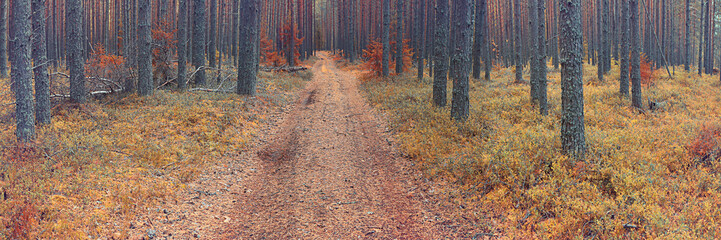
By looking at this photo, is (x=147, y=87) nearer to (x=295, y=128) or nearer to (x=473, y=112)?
(x=295, y=128)

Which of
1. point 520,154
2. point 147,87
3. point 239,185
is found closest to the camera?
point 520,154

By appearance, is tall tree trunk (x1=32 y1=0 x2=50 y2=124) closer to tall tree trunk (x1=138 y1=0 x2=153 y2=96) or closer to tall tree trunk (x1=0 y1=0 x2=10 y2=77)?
tall tree trunk (x1=138 y1=0 x2=153 y2=96)

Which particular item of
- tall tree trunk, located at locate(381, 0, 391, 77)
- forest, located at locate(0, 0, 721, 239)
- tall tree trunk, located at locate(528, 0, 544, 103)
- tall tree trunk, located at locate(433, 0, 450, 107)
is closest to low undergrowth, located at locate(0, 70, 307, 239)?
forest, located at locate(0, 0, 721, 239)

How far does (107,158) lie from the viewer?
23.0ft

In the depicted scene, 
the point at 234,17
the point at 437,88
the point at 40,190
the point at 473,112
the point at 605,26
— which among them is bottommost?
the point at 40,190

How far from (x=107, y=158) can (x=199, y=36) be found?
1121 cm

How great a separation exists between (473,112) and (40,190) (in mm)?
10669

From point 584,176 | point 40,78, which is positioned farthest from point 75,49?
point 584,176

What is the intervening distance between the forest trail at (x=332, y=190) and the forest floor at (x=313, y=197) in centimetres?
2

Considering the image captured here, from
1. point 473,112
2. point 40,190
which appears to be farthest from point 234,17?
point 40,190

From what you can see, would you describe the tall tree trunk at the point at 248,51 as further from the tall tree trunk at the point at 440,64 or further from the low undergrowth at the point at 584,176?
the low undergrowth at the point at 584,176

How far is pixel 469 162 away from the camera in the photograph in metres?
7.20

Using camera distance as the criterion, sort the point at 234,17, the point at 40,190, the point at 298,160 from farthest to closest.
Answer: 1. the point at 234,17
2. the point at 298,160
3. the point at 40,190

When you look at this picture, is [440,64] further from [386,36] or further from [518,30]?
[386,36]
